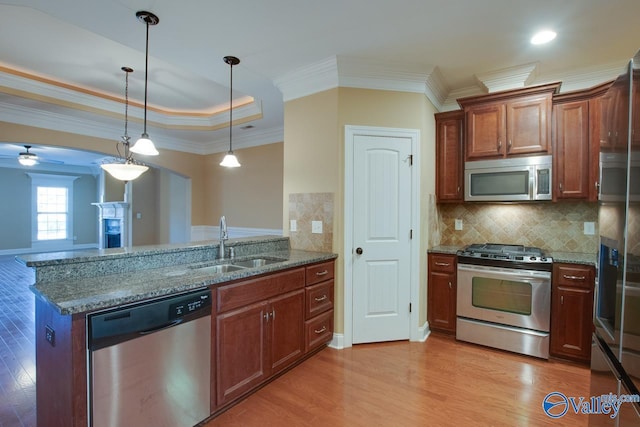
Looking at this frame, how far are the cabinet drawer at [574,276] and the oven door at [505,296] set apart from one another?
78 mm

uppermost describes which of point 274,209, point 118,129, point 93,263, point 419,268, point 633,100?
point 118,129

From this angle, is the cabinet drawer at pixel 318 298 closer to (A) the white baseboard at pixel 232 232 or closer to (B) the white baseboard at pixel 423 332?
(B) the white baseboard at pixel 423 332

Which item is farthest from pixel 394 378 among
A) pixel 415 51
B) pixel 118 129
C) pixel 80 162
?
pixel 80 162

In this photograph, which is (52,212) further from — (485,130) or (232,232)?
(485,130)

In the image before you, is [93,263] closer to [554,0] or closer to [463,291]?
[463,291]

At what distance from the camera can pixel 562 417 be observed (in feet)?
6.67

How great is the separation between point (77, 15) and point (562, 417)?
442 centimetres

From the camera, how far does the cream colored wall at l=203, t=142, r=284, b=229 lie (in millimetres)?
5344

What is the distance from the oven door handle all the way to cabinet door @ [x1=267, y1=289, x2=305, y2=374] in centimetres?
177

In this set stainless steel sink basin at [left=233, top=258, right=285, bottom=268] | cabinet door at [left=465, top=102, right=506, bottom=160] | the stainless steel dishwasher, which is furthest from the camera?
cabinet door at [left=465, top=102, right=506, bottom=160]

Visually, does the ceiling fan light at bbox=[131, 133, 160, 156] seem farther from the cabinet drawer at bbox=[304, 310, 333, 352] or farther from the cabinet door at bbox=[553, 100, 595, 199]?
the cabinet door at bbox=[553, 100, 595, 199]

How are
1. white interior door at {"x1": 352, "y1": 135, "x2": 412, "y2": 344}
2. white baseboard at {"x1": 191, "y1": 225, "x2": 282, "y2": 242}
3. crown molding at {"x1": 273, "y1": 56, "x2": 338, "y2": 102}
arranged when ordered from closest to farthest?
crown molding at {"x1": 273, "y1": 56, "x2": 338, "y2": 102} < white interior door at {"x1": 352, "y1": 135, "x2": 412, "y2": 344} < white baseboard at {"x1": 191, "y1": 225, "x2": 282, "y2": 242}

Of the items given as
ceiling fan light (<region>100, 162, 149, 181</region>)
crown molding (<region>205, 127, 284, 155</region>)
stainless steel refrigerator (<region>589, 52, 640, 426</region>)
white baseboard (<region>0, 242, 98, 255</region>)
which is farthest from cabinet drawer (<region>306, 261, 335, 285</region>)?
white baseboard (<region>0, 242, 98, 255</region>)

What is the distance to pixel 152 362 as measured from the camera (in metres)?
1.62
